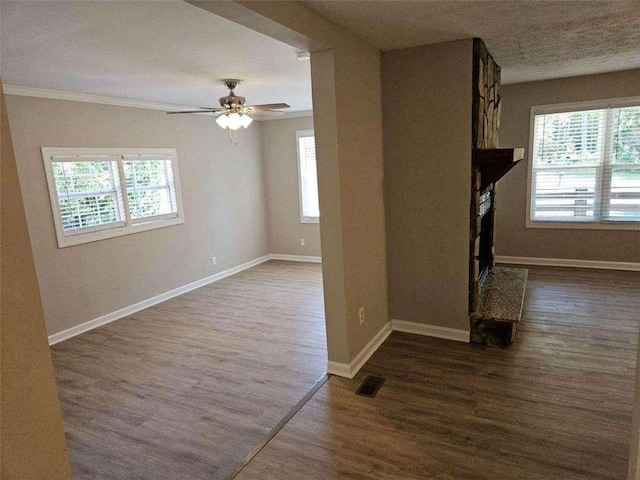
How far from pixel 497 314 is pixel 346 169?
181 cm

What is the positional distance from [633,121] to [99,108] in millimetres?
6224

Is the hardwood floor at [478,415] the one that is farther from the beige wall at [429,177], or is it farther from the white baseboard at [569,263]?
the white baseboard at [569,263]

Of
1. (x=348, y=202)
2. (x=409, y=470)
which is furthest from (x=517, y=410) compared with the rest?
(x=348, y=202)

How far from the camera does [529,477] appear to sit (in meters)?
1.98

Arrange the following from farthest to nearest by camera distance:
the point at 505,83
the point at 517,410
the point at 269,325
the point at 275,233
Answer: the point at 275,233, the point at 505,83, the point at 269,325, the point at 517,410

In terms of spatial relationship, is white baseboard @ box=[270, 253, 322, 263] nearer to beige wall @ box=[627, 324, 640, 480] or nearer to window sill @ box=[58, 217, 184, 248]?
window sill @ box=[58, 217, 184, 248]

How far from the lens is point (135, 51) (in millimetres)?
2822

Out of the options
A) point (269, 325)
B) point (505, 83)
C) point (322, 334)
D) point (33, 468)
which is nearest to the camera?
point (33, 468)

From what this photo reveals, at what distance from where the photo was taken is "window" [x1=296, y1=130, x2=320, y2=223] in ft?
21.6

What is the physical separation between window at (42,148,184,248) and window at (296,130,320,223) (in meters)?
2.07

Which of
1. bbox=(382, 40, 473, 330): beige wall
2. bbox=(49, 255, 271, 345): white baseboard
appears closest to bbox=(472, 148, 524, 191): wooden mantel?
bbox=(382, 40, 473, 330): beige wall

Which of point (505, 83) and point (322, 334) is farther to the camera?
point (505, 83)

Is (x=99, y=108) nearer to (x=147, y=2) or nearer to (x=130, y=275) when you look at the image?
(x=130, y=275)

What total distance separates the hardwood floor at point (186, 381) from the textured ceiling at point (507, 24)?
252 centimetres
